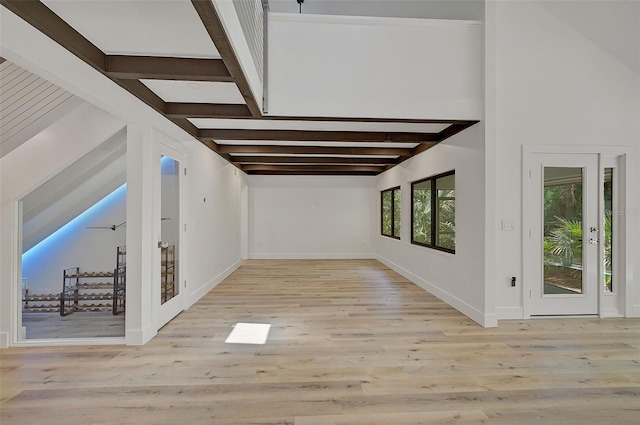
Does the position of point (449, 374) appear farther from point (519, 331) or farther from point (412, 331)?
point (519, 331)

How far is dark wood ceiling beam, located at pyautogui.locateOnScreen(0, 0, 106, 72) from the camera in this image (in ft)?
5.49

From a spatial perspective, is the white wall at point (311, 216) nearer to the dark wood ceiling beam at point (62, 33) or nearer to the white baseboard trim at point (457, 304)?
the white baseboard trim at point (457, 304)

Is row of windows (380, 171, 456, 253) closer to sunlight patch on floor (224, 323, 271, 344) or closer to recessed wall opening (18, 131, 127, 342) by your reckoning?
sunlight patch on floor (224, 323, 271, 344)

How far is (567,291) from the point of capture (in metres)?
3.92

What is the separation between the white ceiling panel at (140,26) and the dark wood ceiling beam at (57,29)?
0.11 feet

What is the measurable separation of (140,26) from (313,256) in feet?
24.2

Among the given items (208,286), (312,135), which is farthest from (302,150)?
(208,286)

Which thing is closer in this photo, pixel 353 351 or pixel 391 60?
pixel 353 351

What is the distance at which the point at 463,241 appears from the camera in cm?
406

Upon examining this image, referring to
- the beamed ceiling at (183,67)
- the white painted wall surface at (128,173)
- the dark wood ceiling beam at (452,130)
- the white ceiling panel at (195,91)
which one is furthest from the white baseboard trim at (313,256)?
the white ceiling panel at (195,91)

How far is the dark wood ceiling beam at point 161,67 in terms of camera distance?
7.75 ft

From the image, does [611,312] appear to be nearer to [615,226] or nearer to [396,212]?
[615,226]

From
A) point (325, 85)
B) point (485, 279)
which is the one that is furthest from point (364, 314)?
point (325, 85)

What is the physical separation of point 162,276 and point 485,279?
381cm
